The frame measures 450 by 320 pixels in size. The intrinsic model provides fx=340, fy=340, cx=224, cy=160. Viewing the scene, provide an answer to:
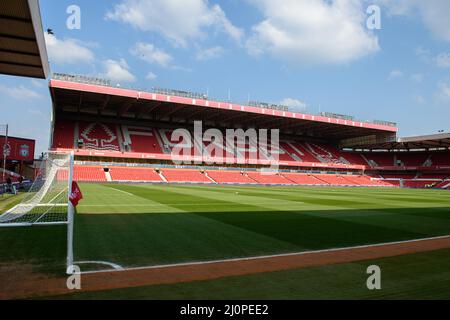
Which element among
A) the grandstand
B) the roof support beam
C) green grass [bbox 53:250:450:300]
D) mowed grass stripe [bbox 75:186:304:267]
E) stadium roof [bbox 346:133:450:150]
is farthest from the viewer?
stadium roof [bbox 346:133:450:150]

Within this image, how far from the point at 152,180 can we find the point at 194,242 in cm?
3930

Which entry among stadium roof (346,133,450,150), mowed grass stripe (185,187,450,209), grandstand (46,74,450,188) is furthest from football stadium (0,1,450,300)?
stadium roof (346,133,450,150)

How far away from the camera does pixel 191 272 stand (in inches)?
252

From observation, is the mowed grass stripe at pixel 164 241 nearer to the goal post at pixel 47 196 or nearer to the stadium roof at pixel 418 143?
the goal post at pixel 47 196

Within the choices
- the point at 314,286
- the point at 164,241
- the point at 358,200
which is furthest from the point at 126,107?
the point at 314,286

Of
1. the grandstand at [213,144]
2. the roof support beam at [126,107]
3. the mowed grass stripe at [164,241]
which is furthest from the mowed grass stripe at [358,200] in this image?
the roof support beam at [126,107]

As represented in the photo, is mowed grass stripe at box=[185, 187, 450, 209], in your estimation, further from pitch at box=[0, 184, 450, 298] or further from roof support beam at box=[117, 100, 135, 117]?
roof support beam at box=[117, 100, 135, 117]

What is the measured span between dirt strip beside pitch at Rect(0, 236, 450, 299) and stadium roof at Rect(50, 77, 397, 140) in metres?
39.3

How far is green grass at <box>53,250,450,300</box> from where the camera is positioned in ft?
17.0

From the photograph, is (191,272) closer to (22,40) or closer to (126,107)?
(22,40)

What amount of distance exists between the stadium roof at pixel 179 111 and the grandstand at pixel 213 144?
139 millimetres

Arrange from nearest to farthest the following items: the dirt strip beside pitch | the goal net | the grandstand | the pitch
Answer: the dirt strip beside pitch
the pitch
the goal net
the grandstand

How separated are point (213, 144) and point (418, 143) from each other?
39331 mm

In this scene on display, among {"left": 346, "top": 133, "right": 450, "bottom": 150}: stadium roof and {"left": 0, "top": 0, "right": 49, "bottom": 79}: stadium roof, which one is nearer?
{"left": 0, "top": 0, "right": 49, "bottom": 79}: stadium roof
